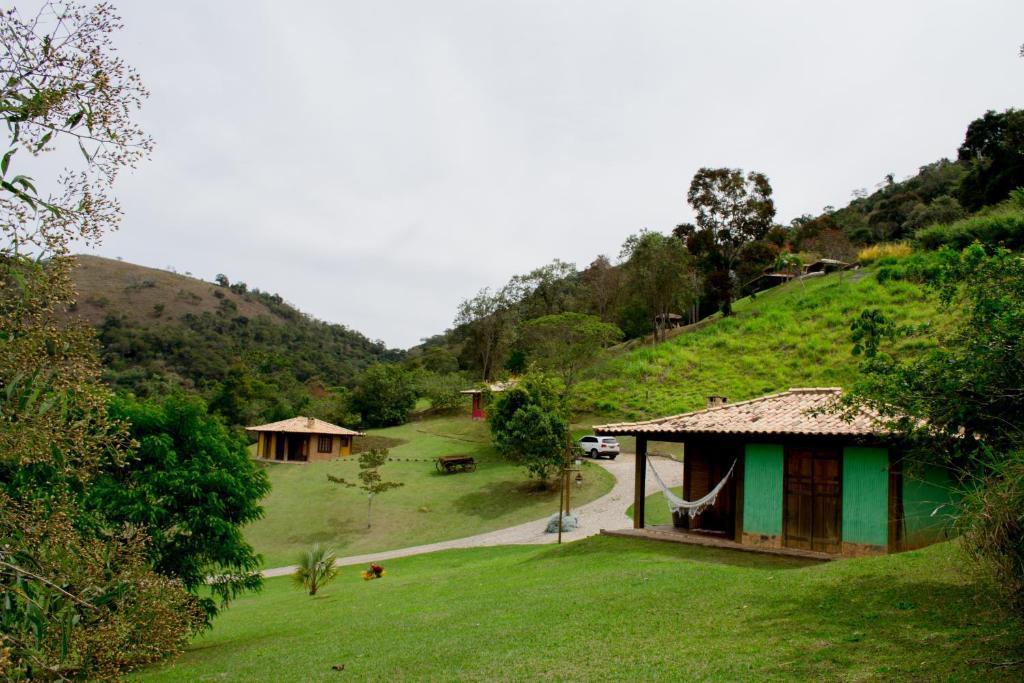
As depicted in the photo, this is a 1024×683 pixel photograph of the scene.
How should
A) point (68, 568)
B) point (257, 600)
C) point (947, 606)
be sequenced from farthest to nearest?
point (257, 600) → point (947, 606) → point (68, 568)

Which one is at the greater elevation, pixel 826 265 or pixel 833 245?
pixel 833 245

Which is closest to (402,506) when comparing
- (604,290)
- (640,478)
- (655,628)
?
(640,478)

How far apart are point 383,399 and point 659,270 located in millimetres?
21911

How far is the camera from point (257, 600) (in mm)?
20094

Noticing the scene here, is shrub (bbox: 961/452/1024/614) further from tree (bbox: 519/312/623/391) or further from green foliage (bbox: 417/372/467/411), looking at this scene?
green foliage (bbox: 417/372/467/411)

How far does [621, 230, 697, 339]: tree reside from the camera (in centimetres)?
5178

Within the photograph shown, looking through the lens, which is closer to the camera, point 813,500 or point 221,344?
point 813,500

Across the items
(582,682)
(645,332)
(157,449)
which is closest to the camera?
(582,682)

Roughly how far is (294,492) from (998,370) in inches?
1209

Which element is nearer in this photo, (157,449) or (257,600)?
(157,449)

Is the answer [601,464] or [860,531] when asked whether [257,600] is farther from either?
[601,464]

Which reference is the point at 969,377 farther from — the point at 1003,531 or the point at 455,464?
the point at 455,464

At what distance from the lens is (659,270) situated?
52.0m

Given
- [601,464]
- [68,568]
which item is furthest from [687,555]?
[601,464]
